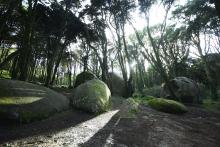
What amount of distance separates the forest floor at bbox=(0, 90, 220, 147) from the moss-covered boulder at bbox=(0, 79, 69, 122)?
26 centimetres

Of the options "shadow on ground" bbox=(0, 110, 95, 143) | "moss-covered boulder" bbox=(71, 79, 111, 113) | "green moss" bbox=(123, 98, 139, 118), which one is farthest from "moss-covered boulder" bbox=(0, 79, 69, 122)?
"green moss" bbox=(123, 98, 139, 118)

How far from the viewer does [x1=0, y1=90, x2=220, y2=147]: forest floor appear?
18.5 ft

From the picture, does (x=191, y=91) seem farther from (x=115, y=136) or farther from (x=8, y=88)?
(x=8, y=88)

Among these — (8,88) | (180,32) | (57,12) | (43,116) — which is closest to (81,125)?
(43,116)

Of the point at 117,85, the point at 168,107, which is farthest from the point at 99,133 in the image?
the point at 117,85

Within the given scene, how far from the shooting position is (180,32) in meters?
28.4

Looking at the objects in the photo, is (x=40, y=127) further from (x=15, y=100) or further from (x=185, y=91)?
(x=185, y=91)

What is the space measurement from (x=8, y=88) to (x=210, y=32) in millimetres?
26784

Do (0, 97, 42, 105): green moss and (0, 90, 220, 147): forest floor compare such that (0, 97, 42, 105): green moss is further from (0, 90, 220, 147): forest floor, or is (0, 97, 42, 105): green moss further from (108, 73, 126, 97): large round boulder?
(108, 73, 126, 97): large round boulder

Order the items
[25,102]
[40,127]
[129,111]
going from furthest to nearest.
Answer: [129,111]
[25,102]
[40,127]

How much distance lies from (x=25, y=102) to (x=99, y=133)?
2.59 meters

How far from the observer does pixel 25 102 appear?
7.07 m

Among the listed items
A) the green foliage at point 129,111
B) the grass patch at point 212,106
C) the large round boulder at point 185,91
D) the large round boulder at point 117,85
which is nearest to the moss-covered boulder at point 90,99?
the green foliage at point 129,111

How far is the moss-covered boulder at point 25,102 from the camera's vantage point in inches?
257
